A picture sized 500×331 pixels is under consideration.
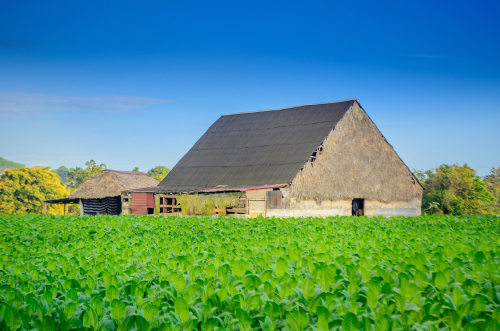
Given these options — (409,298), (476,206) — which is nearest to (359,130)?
(476,206)

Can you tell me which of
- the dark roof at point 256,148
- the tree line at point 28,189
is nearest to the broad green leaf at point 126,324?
the dark roof at point 256,148

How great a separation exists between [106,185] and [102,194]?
1363 mm

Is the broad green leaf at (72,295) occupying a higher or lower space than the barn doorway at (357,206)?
higher

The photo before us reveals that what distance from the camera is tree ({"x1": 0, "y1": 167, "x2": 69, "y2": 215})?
2194 inches

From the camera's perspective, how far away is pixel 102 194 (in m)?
38.4

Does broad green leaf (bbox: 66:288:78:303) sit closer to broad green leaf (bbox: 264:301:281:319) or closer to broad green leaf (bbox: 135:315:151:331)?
broad green leaf (bbox: 135:315:151:331)

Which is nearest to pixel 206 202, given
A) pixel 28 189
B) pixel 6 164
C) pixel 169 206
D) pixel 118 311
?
pixel 169 206

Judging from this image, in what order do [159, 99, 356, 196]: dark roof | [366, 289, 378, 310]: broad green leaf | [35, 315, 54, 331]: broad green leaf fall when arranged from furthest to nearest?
[159, 99, 356, 196]: dark roof < [366, 289, 378, 310]: broad green leaf < [35, 315, 54, 331]: broad green leaf

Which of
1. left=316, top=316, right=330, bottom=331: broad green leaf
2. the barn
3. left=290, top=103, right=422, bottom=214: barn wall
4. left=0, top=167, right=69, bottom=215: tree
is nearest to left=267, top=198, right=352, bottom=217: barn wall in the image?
the barn

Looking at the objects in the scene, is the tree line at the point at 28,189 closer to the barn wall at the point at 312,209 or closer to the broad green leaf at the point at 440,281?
the barn wall at the point at 312,209

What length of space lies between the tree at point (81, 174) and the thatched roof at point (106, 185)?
4051 cm

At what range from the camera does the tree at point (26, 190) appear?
55719 mm

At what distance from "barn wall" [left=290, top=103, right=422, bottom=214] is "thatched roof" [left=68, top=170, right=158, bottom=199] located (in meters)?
19.2

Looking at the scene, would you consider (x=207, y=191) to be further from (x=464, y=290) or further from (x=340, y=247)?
(x=464, y=290)
